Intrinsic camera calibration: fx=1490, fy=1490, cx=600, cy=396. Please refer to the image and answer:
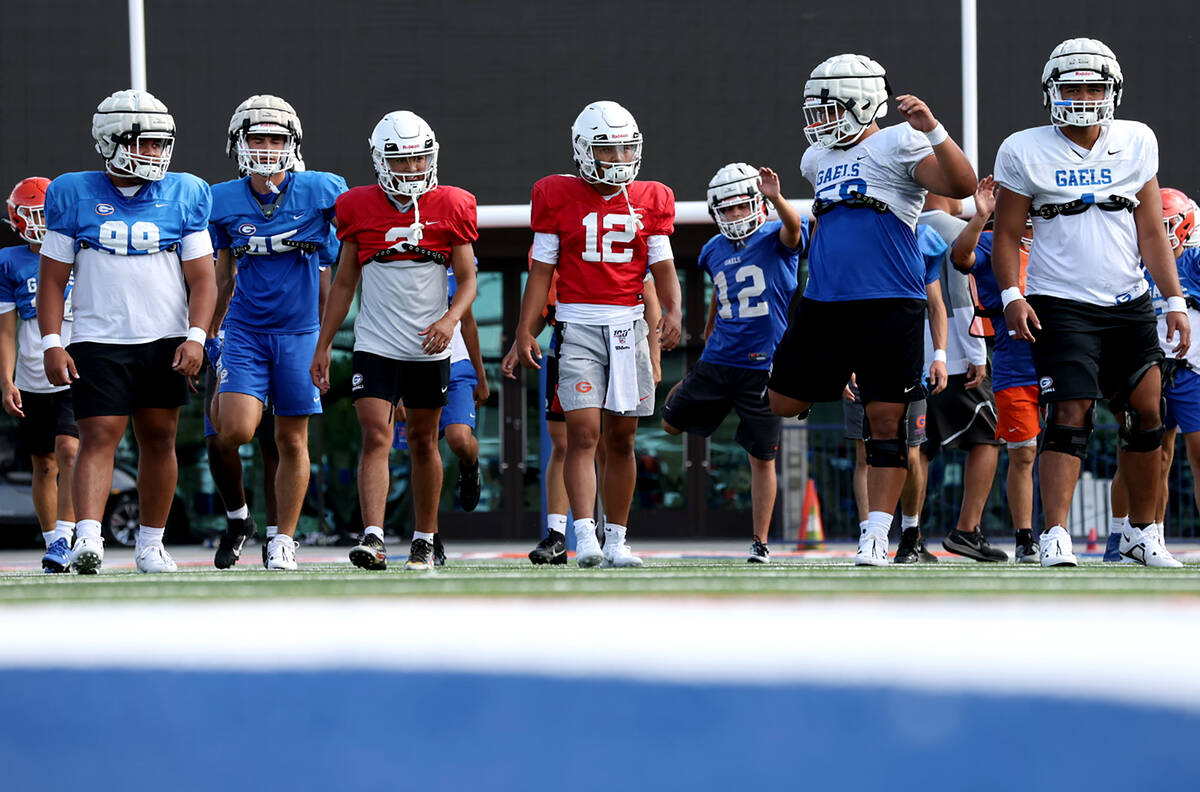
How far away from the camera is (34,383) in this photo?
835 cm

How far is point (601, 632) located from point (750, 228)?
5.93 metres

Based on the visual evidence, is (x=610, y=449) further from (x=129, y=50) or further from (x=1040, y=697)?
(x=129, y=50)

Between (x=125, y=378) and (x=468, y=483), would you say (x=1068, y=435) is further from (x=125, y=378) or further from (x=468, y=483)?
(x=125, y=378)

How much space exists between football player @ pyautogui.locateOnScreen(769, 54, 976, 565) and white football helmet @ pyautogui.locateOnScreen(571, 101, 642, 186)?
33.2 inches

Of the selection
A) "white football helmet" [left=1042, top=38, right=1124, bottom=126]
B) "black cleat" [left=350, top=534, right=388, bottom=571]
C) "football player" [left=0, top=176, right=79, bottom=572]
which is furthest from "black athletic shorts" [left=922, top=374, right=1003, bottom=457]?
"football player" [left=0, top=176, right=79, bottom=572]

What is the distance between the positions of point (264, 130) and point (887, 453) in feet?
10.6

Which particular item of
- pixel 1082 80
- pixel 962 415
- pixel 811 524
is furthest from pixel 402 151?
pixel 811 524

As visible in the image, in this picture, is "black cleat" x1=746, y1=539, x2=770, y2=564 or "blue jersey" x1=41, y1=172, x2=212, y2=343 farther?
"black cleat" x1=746, y1=539, x2=770, y2=564

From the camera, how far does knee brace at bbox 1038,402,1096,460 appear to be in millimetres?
5902

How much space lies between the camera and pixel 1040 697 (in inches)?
86.0

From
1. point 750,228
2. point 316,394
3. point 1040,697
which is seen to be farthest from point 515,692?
point 750,228

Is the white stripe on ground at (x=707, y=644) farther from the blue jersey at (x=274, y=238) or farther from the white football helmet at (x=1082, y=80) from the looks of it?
the blue jersey at (x=274, y=238)

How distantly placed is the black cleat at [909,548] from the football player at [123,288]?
3.67 m

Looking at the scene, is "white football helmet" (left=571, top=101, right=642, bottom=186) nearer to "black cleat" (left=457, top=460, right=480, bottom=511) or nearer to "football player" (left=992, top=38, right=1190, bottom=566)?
"football player" (left=992, top=38, right=1190, bottom=566)
